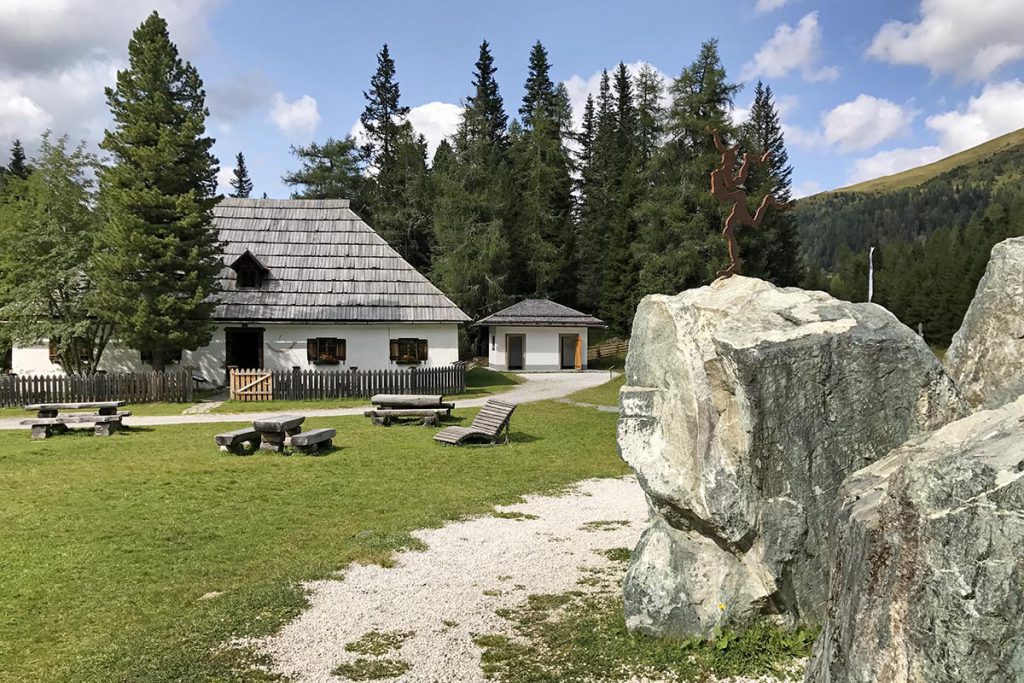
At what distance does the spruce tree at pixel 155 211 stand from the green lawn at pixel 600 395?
14982 millimetres

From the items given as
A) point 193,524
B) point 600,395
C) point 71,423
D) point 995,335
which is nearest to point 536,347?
point 600,395

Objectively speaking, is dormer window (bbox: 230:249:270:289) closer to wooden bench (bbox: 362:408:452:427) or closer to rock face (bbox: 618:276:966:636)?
wooden bench (bbox: 362:408:452:427)

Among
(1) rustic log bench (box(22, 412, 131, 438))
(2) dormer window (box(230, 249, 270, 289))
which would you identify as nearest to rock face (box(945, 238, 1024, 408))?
(1) rustic log bench (box(22, 412, 131, 438))

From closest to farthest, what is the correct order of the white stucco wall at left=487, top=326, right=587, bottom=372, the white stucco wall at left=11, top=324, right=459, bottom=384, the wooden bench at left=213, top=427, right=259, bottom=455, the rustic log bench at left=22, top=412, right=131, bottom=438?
the wooden bench at left=213, top=427, right=259, bottom=455
the rustic log bench at left=22, top=412, right=131, bottom=438
the white stucco wall at left=11, top=324, right=459, bottom=384
the white stucco wall at left=487, top=326, right=587, bottom=372

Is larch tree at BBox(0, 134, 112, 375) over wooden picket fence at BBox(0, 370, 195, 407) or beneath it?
over

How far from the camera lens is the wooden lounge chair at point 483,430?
16953 millimetres

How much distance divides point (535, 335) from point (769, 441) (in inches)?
1467

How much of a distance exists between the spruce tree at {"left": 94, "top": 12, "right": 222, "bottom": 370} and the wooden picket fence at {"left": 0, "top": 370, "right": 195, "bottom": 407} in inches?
64.1

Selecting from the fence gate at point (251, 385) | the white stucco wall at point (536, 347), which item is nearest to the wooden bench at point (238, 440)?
the fence gate at point (251, 385)

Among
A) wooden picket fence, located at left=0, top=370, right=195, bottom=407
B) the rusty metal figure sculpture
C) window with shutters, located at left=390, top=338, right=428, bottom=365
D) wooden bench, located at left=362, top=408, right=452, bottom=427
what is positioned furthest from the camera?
window with shutters, located at left=390, top=338, right=428, bottom=365

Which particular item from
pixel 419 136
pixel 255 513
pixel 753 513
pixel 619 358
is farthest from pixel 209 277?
pixel 419 136

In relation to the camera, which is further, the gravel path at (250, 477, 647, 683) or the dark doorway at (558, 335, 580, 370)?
the dark doorway at (558, 335, 580, 370)

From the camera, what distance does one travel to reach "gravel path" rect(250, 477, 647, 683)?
6289mm

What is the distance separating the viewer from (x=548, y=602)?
297 inches
